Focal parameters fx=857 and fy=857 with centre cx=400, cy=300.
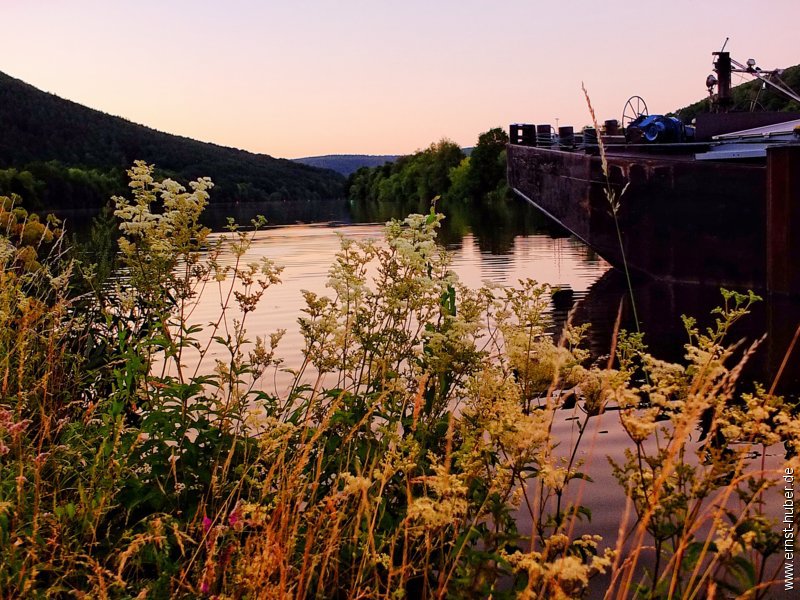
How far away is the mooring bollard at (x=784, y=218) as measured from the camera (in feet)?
48.8

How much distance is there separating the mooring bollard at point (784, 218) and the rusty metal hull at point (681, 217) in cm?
→ 138

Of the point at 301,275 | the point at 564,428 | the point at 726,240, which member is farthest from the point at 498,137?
the point at 564,428

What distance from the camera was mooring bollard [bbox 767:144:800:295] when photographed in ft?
48.8

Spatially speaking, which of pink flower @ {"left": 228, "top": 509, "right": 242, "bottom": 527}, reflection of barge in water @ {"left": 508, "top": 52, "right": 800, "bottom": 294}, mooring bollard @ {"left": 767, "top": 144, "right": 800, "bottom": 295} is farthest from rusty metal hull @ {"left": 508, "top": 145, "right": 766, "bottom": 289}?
pink flower @ {"left": 228, "top": 509, "right": 242, "bottom": 527}

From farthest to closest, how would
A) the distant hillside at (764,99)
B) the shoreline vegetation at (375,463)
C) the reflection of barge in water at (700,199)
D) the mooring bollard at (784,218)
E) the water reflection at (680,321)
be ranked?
the distant hillside at (764,99), the reflection of barge in water at (700,199), the mooring bollard at (784,218), the water reflection at (680,321), the shoreline vegetation at (375,463)

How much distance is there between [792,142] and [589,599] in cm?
1383

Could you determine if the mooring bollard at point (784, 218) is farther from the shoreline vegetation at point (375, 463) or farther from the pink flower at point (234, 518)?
the pink flower at point (234, 518)

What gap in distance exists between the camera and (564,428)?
808 centimetres

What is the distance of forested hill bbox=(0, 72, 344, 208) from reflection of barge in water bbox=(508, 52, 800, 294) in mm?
96513

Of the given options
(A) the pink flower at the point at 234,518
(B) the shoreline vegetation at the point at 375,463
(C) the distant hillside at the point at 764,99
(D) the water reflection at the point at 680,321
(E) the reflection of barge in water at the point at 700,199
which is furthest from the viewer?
(C) the distant hillside at the point at 764,99

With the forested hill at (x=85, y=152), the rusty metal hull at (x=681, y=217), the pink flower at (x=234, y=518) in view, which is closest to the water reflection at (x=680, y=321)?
the rusty metal hull at (x=681, y=217)

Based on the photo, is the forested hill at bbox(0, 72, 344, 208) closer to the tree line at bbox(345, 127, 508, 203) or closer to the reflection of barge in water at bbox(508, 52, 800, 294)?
the tree line at bbox(345, 127, 508, 203)

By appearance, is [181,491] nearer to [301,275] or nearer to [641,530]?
[641,530]

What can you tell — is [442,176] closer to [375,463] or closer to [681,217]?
[681,217]
